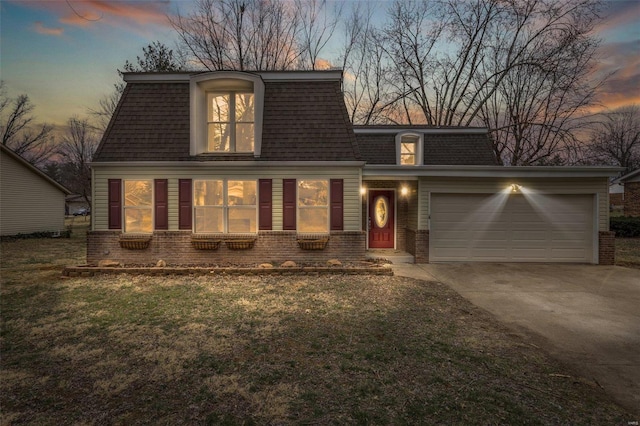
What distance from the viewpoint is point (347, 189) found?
8750mm

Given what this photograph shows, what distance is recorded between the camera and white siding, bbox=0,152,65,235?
1569cm

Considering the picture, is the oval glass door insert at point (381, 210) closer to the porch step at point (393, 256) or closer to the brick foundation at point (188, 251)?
the porch step at point (393, 256)

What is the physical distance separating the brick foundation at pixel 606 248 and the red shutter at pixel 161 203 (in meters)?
13.8

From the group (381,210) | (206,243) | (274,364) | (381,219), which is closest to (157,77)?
(206,243)

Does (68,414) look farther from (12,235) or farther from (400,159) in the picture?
(12,235)

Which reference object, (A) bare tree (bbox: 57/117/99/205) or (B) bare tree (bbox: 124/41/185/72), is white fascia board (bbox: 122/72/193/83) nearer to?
(B) bare tree (bbox: 124/41/185/72)

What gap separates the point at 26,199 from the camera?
16.9 meters

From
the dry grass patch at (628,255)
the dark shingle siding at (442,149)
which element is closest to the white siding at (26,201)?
the dark shingle siding at (442,149)

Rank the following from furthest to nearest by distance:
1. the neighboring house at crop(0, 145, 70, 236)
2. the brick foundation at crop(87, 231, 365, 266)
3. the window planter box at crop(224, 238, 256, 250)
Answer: the neighboring house at crop(0, 145, 70, 236)
the brick foundation at crop(87, 231, 365, 266)
the window planter box at crop(224, 238, 256, 250)

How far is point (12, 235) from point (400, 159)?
69.9 feet

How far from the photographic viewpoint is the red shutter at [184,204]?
28.5ft

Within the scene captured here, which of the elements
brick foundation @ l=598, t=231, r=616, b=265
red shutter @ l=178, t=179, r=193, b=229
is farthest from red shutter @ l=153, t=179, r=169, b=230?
brick foundation @ l=598, t=231, r=616, b=265

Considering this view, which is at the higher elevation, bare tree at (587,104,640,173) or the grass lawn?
bare tree at (587,104,640,173)

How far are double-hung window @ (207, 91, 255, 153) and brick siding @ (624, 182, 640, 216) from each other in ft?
84.1
